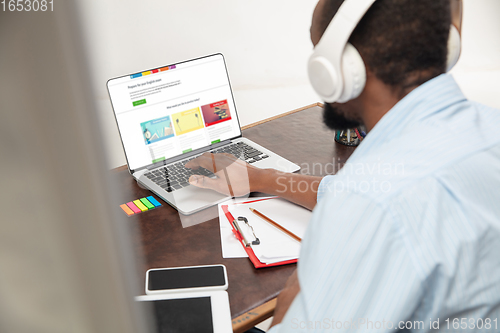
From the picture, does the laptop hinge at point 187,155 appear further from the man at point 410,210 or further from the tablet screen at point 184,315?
the man at point 410,210

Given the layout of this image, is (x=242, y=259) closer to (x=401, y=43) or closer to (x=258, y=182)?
(x=258, y=182)

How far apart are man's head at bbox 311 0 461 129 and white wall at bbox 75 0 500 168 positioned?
126cm

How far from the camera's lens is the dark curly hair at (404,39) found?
659 mm

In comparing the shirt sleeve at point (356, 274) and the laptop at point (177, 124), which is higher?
the laptop at point (177, 124)

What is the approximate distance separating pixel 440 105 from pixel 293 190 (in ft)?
1.57

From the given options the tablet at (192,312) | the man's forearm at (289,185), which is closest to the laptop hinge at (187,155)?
the man's forearm at (289,185)

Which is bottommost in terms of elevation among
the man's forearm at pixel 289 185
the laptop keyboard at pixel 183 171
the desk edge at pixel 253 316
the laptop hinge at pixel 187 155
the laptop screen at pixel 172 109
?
the desk edge at pixel 253 316

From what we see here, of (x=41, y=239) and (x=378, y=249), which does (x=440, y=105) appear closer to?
(x=378, y=249)

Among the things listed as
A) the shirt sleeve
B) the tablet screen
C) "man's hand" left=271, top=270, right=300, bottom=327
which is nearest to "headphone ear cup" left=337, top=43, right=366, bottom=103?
the shirt sleeve

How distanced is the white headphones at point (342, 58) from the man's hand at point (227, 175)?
423 millimetres

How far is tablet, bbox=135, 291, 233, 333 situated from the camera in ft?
2.33

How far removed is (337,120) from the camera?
968 mm

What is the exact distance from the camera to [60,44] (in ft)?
0.32

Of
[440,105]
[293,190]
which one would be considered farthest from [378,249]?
[293,190]
